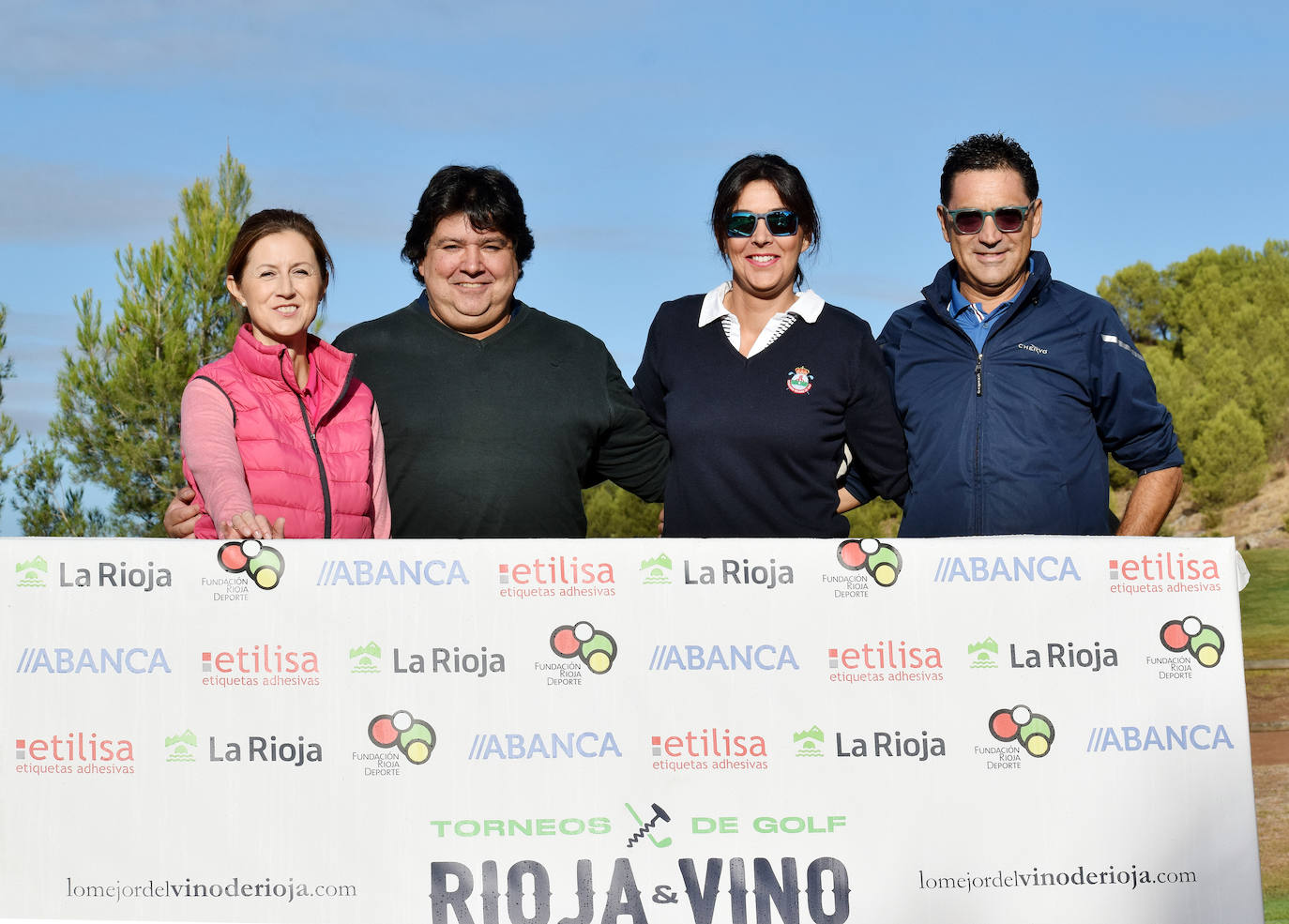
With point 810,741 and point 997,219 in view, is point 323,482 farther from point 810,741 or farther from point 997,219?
point 997,219

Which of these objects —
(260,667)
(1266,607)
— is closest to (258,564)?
(260,667)

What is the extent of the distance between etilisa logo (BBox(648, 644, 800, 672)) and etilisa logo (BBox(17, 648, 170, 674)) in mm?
1405

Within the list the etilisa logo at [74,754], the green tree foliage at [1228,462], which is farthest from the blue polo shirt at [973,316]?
the green tree foliage at [1228,462]

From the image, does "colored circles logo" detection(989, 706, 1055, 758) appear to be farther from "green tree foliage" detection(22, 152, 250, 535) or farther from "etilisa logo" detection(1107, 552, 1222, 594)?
"green tree foliage" detection(22, 152, 250, 535)

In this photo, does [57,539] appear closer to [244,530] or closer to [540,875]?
[244,530]

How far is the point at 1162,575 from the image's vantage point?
368 cm

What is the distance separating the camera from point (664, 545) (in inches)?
143

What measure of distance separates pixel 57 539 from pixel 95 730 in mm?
595

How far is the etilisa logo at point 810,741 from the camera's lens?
141 inches

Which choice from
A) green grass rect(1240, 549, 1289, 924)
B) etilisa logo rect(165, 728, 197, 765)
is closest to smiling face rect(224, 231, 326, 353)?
etilisa logo rect(165, 728, 197, 765)

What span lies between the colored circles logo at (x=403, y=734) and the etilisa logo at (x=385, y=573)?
14.4 inches

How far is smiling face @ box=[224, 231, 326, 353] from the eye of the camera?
3838 mm

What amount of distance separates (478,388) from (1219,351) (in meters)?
38.9

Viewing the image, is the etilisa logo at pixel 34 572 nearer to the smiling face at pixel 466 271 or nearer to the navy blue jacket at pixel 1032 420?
the smiling face at pixel 466 271
